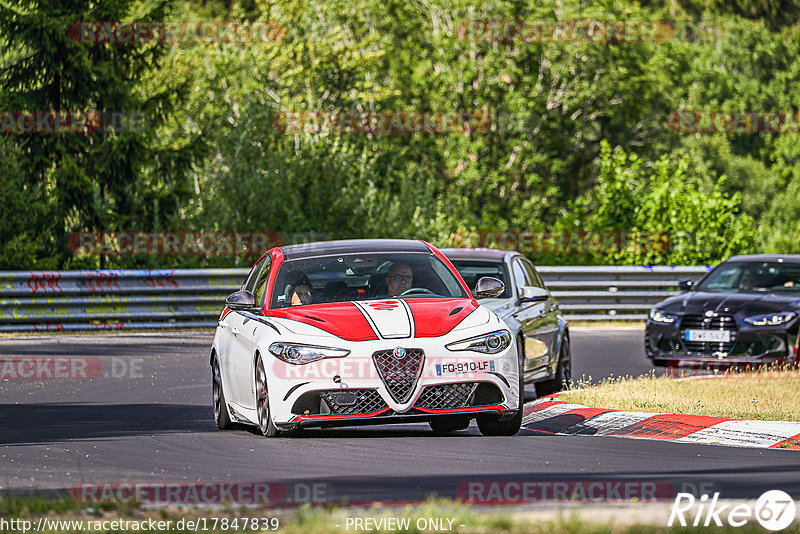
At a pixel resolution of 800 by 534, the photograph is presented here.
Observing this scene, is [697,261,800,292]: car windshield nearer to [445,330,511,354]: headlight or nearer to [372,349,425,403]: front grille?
[445,330,511,354]: headlight

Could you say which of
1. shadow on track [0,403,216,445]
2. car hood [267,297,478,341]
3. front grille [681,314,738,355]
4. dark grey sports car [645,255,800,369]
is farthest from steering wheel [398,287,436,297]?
front grille [681,314,738,355]

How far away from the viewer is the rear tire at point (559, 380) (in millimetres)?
15117

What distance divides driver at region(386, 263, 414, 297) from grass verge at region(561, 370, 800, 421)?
2.32 metres

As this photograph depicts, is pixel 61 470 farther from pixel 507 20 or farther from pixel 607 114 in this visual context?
pixel 607 114

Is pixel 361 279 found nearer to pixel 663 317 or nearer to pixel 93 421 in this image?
pixel 93 421

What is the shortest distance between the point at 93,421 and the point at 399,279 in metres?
2.91

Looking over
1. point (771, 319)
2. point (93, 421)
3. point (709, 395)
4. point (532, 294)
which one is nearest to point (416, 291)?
point (93, 421)

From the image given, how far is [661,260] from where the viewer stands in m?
31.8

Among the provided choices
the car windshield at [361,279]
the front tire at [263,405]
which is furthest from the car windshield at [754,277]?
the front tire at [263,405]

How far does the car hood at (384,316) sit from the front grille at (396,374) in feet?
0.49

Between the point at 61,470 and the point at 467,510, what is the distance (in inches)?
135

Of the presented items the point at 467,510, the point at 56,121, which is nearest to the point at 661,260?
the point at 56,121

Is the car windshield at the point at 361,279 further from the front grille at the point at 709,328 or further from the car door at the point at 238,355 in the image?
the front grille at the point at 709,328

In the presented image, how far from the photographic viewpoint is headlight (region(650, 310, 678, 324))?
695 inches
